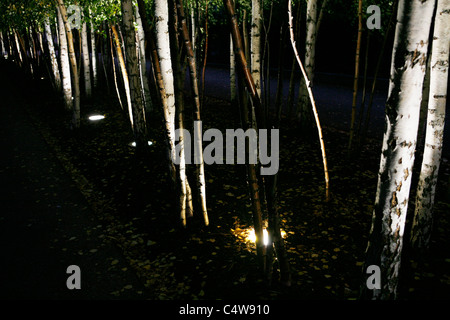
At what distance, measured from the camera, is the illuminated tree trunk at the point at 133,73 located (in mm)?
7156

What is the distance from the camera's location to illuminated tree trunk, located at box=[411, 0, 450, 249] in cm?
374

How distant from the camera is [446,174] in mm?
6820

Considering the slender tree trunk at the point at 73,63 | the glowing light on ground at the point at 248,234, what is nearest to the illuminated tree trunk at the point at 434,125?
the glowing light on ground at the point at 248,234

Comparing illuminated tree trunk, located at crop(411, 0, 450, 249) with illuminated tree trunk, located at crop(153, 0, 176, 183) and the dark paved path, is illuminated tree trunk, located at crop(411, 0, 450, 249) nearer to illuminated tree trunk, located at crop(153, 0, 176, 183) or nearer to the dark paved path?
illuminated tree trunk, located at crop(153, 0, 176, 183)

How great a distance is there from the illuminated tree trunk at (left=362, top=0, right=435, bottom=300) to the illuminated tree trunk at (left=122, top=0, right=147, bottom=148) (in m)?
6.24

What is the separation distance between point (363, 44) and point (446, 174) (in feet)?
42.5

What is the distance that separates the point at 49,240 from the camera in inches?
201

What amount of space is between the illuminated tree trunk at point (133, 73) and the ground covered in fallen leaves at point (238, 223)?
0.60 metres

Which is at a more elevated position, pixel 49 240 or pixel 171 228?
pixel 171 228

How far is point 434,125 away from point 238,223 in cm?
315

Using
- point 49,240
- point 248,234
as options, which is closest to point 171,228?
point 248,234

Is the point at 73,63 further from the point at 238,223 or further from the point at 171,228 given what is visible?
the point at 238,223
